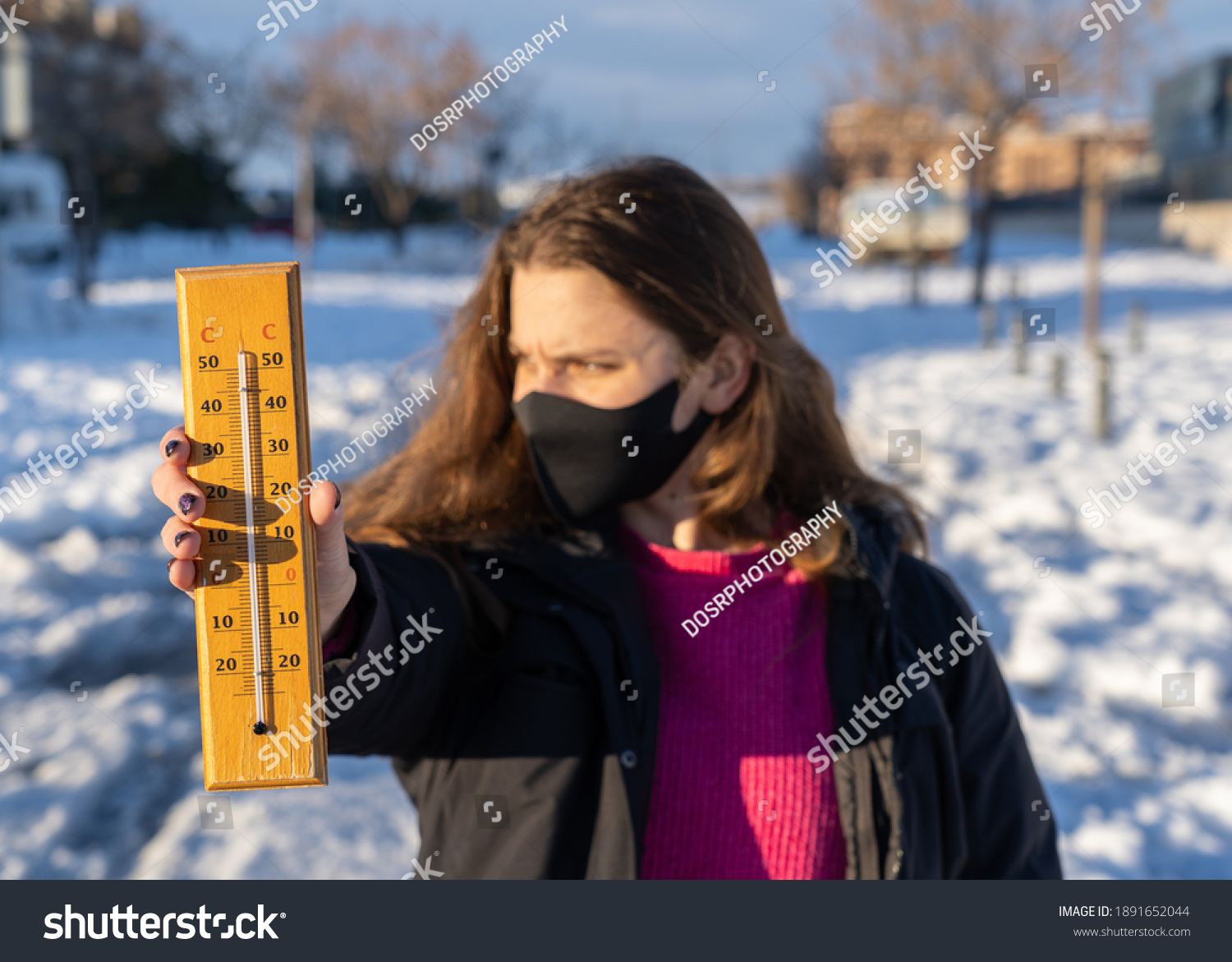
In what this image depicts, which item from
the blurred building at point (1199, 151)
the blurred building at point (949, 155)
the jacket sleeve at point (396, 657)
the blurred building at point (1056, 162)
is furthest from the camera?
the blurred building at point (1199, 151)

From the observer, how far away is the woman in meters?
1.75

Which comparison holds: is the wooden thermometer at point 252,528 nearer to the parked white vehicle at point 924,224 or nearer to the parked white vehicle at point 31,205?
the parked white vehicle at point 924,224

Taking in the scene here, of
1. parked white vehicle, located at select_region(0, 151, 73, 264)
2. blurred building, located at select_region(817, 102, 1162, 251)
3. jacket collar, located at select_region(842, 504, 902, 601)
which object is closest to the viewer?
jacket collar, located at select_region(842, 504, 902, 601)

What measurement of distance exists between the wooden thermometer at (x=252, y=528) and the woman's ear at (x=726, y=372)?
40.1 inches

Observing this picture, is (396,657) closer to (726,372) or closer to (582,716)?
(582,716)

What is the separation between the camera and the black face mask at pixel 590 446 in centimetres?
208

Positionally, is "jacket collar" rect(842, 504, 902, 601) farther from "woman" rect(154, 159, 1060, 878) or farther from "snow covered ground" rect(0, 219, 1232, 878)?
"snow covered ground" rect(0, 219, 1232, 878)

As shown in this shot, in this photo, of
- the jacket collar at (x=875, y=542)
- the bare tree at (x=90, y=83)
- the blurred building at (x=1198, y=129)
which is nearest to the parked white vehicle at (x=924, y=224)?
the blurred building at (x=1198, y=129)

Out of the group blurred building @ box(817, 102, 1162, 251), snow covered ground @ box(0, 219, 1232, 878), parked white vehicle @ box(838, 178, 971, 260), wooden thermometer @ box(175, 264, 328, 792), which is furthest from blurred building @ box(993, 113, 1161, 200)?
wooden thermometer @ box(175, 264, 328, 792)

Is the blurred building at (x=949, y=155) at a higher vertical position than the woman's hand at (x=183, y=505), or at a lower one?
higher

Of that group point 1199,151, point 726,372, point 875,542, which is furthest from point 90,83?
point 1199,151

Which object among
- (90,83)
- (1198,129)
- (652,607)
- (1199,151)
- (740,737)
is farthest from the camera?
(1199,151)

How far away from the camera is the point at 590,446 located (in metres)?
2.08

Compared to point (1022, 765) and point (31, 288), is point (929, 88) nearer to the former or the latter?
point (31, 288)
